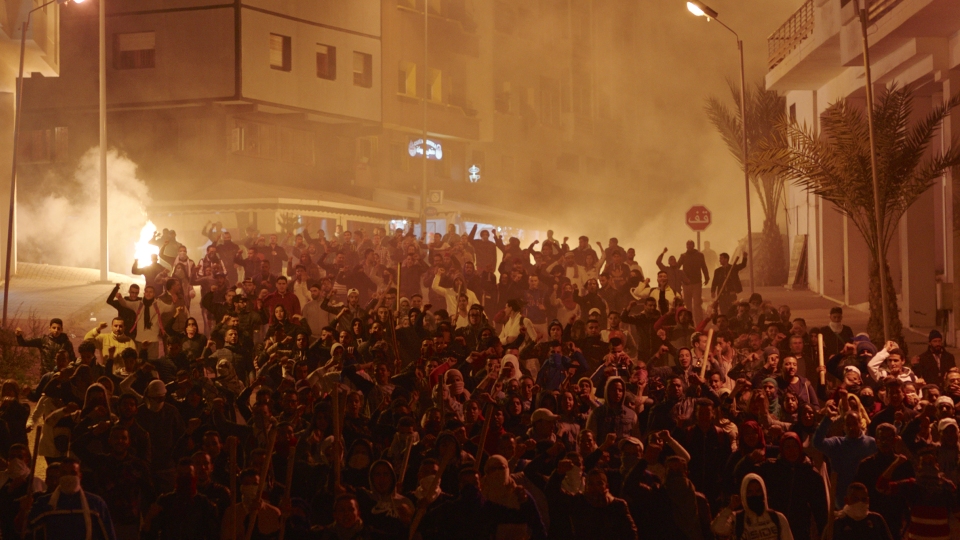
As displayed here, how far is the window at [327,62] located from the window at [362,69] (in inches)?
45.0

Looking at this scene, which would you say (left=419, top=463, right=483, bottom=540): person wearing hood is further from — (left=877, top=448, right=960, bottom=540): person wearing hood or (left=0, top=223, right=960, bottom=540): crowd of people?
(left=877, top=448, right=960, bottom=540): person wearing hood

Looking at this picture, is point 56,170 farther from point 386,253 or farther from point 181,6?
point 386,253

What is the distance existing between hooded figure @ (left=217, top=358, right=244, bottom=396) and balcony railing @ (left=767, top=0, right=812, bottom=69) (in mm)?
17368

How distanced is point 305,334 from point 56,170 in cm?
2737

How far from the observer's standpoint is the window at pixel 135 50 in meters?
38.4

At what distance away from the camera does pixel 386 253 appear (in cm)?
2381

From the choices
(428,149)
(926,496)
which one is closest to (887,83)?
(926,496)

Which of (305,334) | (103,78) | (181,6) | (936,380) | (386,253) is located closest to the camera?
(936,380)

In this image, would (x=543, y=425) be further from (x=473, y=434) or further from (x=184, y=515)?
(x=184, y=515)

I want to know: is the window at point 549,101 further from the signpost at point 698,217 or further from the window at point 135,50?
the signpost at point 698,217

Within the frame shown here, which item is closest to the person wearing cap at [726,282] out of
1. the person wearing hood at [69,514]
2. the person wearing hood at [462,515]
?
the person wearing hood at [462,515]

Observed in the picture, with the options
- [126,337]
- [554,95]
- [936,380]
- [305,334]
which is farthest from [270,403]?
[554,95]

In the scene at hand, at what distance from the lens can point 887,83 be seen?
74.3ft

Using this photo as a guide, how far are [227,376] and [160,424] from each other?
6.67 ft
